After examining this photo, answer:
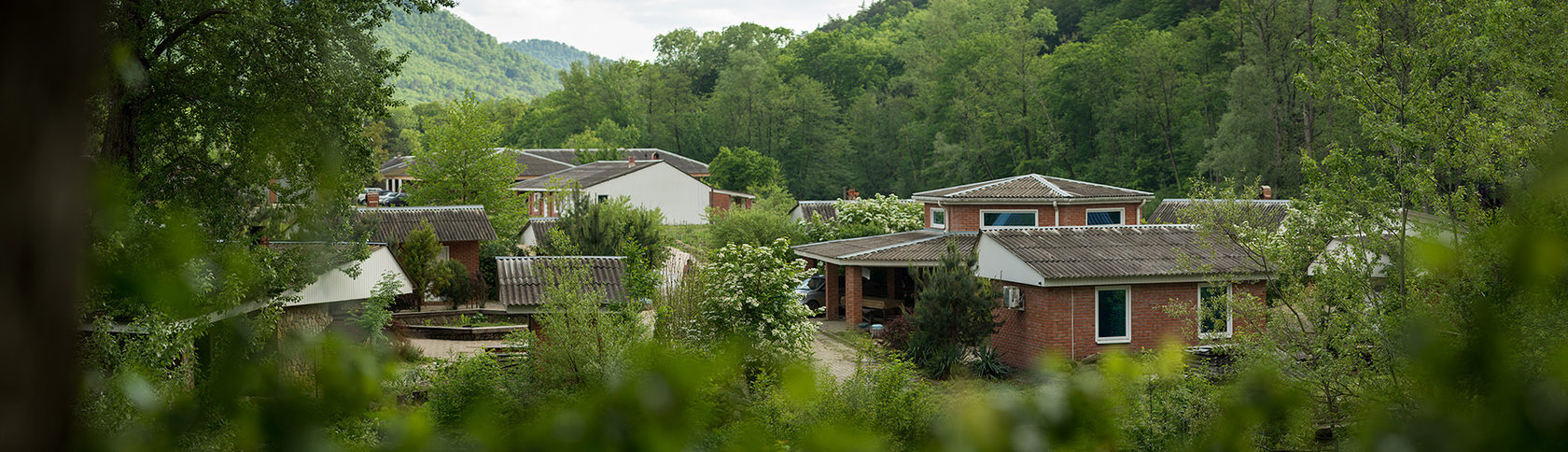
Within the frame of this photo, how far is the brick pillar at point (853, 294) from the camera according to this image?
88.4 feet

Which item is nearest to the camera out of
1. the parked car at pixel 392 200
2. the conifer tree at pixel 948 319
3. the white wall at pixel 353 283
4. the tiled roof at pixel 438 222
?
the white wall at pixel 353 283

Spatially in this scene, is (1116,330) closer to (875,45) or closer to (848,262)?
(848,262)

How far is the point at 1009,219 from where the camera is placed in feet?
99.1

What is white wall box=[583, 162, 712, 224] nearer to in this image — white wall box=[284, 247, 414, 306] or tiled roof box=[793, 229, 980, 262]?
tiled roof box=[793, 229, 980, 262]

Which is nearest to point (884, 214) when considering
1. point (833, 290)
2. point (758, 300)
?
point (833, 290)

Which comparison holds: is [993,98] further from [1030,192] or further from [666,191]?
[1030,192]

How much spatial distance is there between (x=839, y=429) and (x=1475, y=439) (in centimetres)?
114

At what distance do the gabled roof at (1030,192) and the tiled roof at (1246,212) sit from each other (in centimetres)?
209

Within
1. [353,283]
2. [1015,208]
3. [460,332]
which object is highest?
[1015,208]

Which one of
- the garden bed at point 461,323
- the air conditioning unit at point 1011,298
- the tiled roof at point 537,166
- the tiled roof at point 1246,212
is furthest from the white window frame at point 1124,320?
the tiled roof at point 537,166

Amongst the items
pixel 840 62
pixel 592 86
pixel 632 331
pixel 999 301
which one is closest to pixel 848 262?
pixel 999 301

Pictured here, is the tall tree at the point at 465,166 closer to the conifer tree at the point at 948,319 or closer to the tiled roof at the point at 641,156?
the conifer tree at the point at 948,319

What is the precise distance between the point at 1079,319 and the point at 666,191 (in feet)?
134

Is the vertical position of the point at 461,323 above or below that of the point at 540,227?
below
